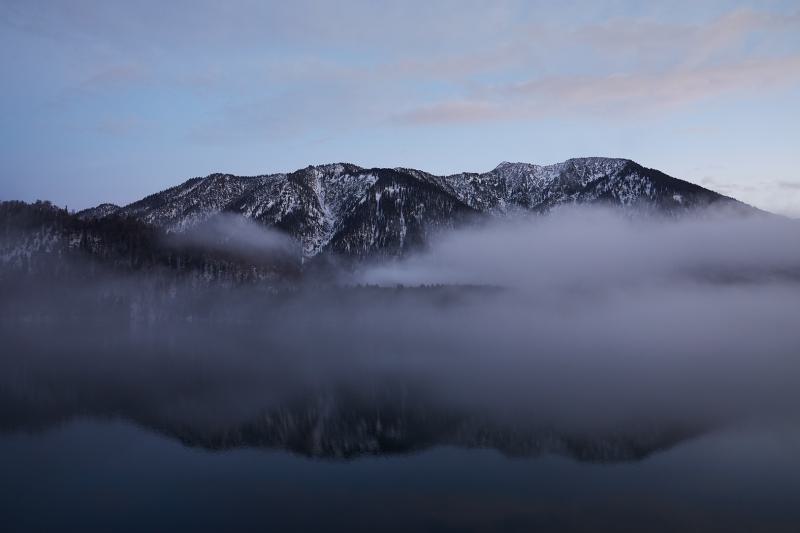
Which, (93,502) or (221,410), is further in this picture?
(221,410)

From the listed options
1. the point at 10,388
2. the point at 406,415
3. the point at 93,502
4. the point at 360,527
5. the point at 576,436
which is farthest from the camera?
the point at 10,388

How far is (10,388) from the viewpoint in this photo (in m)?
119

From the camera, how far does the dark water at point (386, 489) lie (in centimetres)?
5844

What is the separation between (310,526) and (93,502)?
2391cm

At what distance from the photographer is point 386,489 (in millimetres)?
68250

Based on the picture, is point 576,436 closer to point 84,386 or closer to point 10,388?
point 84,386

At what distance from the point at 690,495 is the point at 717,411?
161ft

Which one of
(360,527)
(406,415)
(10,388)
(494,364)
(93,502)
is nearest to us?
(360,527)

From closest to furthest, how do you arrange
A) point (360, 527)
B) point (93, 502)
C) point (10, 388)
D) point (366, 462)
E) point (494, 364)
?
point (360, 527), point (93, 502), point (366, 462), point (10, 388), point (494, 364)

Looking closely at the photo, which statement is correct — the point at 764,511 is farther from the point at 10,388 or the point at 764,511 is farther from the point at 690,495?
the point at 10,388

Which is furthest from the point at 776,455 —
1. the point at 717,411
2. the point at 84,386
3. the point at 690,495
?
the point at 84,386

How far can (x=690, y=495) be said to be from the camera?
66312 mm

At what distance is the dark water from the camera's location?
58438 mm

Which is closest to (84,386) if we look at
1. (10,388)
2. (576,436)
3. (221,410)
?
(10,388)
